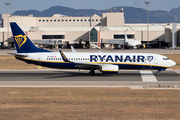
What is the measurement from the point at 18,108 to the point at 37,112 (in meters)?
1.86

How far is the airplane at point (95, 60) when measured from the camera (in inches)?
1452

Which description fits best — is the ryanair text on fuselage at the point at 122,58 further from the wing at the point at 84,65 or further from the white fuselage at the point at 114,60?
the wing at the point at 84,65

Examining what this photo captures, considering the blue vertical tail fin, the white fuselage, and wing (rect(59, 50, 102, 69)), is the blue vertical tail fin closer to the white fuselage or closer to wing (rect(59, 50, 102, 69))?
the white fuselage

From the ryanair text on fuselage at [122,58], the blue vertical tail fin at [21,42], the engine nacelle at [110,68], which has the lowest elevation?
the engine nacelle at [110,68]

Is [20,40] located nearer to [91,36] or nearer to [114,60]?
[114,60]

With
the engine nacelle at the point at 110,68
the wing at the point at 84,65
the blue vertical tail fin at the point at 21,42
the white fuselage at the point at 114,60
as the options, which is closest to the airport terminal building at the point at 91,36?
the blue vertical tail fin at the point at 21,42

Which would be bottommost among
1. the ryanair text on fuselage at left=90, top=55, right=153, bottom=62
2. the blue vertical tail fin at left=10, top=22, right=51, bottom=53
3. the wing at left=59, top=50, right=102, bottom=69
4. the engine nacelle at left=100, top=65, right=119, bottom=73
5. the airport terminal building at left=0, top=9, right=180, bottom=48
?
the engine nacelle at left=100, top=65, right=119, bottom=73

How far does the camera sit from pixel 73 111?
19250 millimetres

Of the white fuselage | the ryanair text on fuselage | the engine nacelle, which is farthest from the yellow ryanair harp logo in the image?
the engine nacelle

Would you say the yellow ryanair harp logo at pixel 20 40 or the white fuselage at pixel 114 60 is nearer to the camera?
the white fuselage at pixel 114 60

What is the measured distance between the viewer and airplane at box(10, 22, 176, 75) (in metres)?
36.9

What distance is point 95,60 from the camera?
1471 inches

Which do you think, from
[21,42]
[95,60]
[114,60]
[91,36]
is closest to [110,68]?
[114,60]

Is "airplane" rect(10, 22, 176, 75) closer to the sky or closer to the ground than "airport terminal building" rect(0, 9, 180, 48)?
closer to the ground
